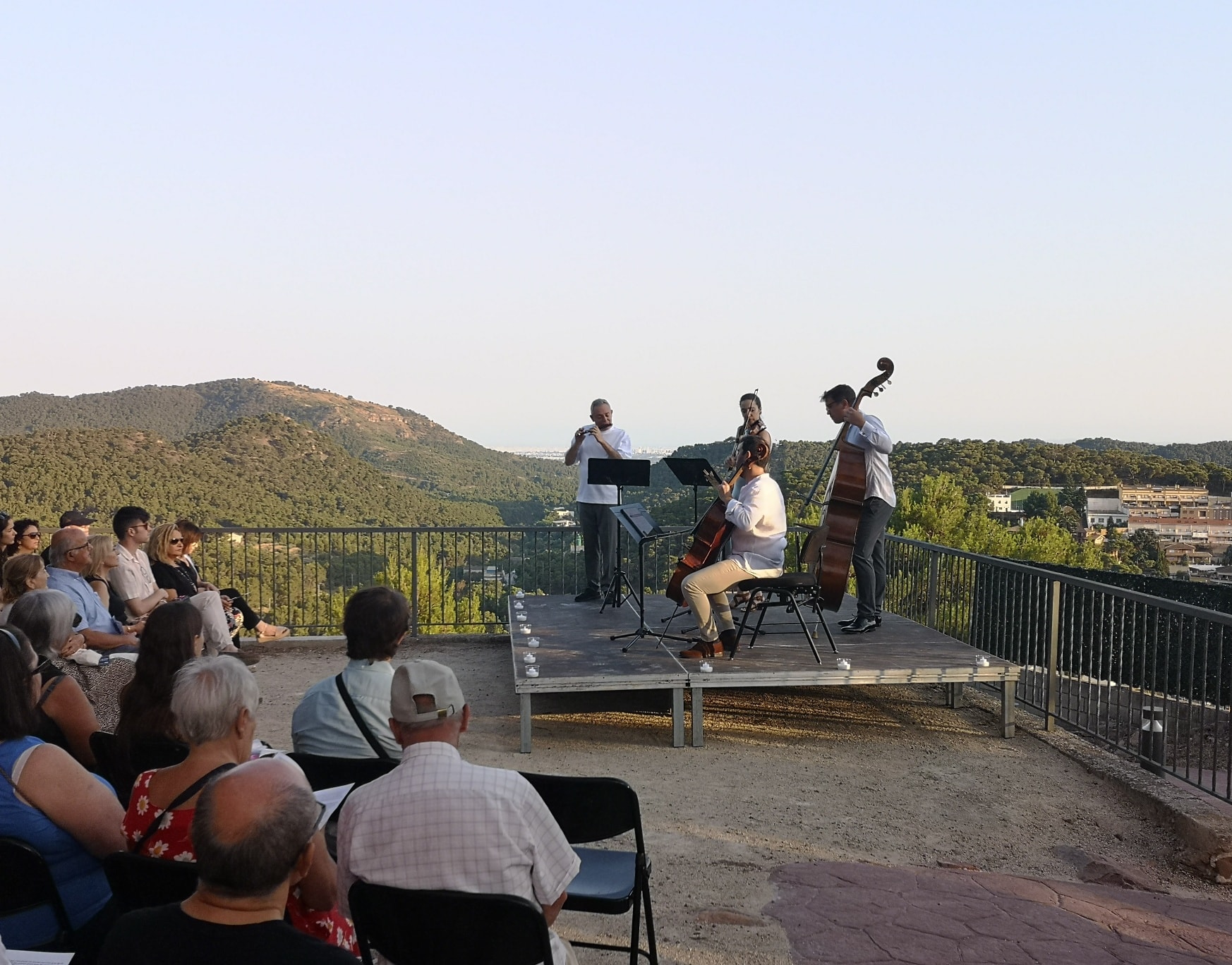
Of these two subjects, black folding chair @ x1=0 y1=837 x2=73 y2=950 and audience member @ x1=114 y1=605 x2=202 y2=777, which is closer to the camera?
black folding chair @ x1=0 y1=837 x2=73 y2=950

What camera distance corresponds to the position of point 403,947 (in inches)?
100

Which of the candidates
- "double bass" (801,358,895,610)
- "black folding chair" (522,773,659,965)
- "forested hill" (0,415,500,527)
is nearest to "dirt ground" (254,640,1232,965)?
"black folding chair" (522,773,659,965)

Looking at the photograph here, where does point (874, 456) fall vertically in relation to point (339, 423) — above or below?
below

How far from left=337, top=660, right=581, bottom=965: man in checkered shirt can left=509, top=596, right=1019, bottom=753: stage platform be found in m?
4.33

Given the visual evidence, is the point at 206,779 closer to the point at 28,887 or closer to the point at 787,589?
the point at 28,887

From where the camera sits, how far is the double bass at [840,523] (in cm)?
827

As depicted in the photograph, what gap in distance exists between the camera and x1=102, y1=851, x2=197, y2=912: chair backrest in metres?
2.55

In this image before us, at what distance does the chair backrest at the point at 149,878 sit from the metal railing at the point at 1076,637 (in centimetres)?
472

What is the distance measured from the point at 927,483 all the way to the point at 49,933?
3032cm

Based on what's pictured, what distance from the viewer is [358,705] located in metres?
3.90

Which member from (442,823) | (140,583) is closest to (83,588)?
(140,583)

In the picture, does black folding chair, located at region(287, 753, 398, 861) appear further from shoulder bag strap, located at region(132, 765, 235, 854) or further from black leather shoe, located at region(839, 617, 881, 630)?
black leather shoe, located at region(839, 617, 881, 630)

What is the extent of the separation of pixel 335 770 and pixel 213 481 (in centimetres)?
3478

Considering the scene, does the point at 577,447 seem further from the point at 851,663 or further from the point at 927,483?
the point at 927,483
